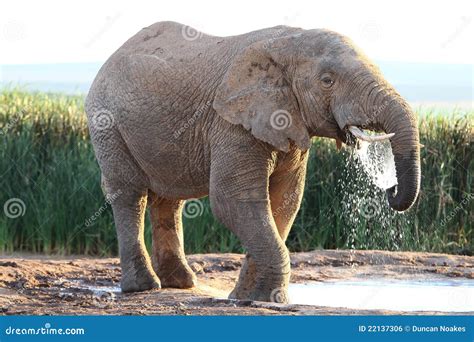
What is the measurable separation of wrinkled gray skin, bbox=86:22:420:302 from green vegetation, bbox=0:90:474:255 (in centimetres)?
409

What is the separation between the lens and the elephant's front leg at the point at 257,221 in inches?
404

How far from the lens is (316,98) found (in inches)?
398

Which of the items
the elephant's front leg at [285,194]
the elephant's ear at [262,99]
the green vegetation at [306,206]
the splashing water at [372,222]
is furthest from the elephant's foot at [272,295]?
the green vegetation at [306,206]

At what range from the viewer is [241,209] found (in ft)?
33.9

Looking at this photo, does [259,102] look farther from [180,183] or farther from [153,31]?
[153,31]

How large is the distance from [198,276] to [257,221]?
10.8 ft

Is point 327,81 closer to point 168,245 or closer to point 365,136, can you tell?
point 365,136

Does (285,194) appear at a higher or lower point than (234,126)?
lower

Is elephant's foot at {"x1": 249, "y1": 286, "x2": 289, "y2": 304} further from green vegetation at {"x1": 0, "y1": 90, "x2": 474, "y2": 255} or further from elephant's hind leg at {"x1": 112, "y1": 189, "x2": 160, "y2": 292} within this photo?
green vegetation at {"x1": 0, "y1": 90, "x2": 474, "y2": 255}

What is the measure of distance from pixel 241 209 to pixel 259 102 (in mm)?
952

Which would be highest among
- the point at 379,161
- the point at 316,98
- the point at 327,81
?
the point at 327,81

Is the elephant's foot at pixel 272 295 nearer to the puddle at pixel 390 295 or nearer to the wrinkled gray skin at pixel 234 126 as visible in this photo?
the wrinkled gray skin at pixel 234 126

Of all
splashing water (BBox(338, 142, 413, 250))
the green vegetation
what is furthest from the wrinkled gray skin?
the green vegetation

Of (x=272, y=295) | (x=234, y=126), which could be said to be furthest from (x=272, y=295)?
(x=234, y=126)
